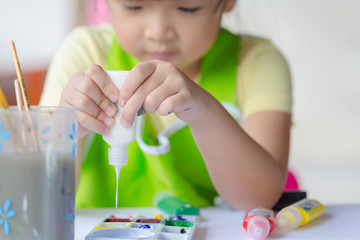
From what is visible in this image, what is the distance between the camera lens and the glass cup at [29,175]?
47 cm

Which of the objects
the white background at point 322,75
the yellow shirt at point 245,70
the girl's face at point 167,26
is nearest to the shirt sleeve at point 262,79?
the yellow shirt at point 245,70

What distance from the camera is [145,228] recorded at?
0.63m

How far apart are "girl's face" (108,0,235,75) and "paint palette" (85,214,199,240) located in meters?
0.34

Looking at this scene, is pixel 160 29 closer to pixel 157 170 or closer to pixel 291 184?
pixel 157 170

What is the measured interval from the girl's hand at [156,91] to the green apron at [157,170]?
38cm

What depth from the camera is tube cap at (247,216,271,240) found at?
63cm

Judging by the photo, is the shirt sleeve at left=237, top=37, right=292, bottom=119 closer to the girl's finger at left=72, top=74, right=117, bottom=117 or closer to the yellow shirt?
the yellow shirt

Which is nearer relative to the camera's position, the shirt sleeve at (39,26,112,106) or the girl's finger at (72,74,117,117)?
the girl's finger at (72,74,117,117)

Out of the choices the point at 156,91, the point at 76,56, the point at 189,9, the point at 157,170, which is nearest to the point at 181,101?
the point at 156,91

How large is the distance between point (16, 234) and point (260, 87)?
0.67 m

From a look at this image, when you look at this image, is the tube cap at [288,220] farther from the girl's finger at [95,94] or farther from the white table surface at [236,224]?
the girl's finger at [95,94]

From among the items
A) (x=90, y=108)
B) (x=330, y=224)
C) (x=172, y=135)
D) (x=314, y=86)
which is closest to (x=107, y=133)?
(x=90, y=108)

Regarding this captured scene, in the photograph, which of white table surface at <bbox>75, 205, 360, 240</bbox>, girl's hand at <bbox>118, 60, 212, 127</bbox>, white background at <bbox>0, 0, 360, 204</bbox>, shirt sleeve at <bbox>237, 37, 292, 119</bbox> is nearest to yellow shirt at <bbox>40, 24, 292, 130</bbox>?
shirt sleeve at <bbox>237, 37, 292, 119</bbox>

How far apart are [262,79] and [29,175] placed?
0.67m
